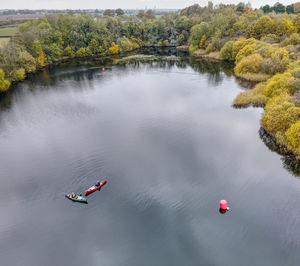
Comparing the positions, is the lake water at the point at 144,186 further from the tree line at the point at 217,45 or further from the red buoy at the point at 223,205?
the tree line at the point at 217,45

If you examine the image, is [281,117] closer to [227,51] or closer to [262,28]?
[227,51]

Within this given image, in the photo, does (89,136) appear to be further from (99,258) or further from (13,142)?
(99,258)

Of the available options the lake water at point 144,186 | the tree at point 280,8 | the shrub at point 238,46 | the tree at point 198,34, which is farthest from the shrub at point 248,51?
the tree at point 280,8

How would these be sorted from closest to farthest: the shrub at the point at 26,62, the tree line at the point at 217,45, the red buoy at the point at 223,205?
the red buoy at the point at 223,205, the tree line at the point at 217,45, the shrub at the point at 26,62

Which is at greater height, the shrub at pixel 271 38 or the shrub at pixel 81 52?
the shrub at pixel 271 38

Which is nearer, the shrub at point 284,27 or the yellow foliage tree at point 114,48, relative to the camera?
the shrub at point 284,27

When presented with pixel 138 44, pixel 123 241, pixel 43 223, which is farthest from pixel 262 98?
pixel 138 44
